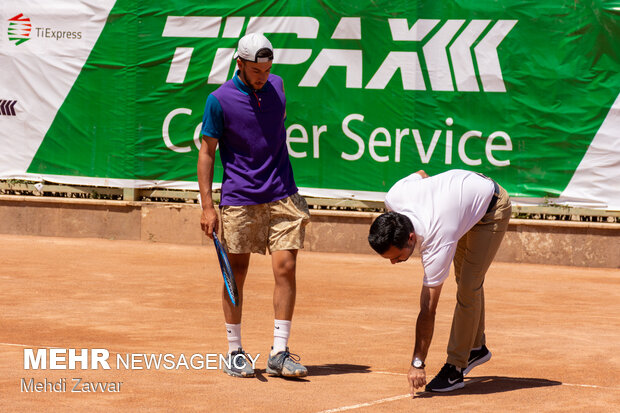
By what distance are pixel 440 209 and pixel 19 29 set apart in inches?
435

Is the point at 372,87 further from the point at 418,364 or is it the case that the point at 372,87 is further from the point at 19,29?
the point at 418,364

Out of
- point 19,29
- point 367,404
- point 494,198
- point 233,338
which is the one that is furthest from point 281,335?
point 19,29

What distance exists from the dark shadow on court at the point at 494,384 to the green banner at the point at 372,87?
A: 6.78 meters

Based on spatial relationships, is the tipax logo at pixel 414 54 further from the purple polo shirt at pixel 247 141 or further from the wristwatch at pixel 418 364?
the wristwatch at pixel 418 364

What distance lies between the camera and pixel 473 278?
643 cm

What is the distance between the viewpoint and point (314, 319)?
9180mm

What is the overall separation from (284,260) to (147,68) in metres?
8.60

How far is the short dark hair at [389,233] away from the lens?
5750 millimetres

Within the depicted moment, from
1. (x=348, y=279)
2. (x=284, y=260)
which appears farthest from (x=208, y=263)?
(x=284, y=260)

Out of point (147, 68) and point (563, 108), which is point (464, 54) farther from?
point (147, 68)

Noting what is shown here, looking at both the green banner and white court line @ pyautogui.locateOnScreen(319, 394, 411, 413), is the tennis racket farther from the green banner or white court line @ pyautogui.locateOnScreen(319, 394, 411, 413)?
the green banner

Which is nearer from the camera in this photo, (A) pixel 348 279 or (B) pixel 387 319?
(B) pixel 387 319

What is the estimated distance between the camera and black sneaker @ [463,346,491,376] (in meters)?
6.82

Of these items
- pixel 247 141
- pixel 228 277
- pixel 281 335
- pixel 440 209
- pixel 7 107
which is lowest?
pixel 281 335
